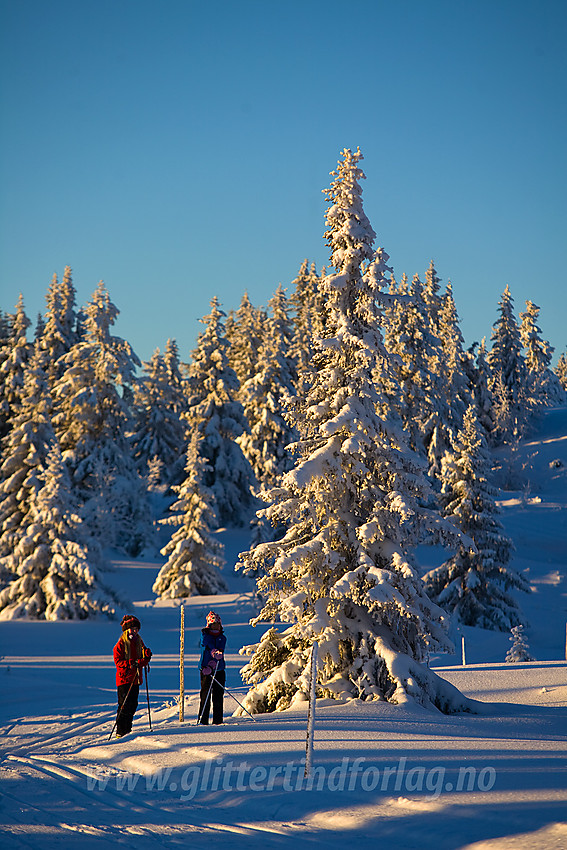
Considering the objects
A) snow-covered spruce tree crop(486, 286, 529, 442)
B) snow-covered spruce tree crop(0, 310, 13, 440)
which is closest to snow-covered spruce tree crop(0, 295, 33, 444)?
snow-covered spruce tree crop(0, 310, 13, 440)

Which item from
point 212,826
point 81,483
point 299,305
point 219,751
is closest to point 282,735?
point 219,751

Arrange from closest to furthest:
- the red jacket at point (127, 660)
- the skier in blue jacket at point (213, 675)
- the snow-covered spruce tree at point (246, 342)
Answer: the red jacket at point (127, 660), the skier in blue jacket at point (213, 675), the snow-covered spruce tree at point (246, 342)

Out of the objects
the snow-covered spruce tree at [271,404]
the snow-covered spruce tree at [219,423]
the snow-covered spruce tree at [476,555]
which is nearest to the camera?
the snow-covered spruce tree at [476,555]

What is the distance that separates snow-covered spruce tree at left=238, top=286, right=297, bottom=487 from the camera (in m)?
47.6

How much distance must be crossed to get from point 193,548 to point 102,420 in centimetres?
1333

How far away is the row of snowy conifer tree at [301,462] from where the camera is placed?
41.3ft

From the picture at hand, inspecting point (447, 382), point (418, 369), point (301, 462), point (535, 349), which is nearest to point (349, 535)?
point (301, 462)

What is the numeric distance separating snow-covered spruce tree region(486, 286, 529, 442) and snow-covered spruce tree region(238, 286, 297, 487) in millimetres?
24760

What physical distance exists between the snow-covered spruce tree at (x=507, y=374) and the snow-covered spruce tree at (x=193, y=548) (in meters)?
39.8

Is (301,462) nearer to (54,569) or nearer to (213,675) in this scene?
(213,675)

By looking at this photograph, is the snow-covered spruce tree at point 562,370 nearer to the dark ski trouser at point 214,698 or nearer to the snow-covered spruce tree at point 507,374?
the snow-covered spruce tree at point 507,374

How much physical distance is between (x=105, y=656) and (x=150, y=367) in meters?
35.0

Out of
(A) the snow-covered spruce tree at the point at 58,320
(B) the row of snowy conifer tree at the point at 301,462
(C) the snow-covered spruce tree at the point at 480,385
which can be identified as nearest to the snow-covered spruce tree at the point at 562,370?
(B) the row of snowy conifer tree at the point at 301,462

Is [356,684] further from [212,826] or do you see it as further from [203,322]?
[203,322]
